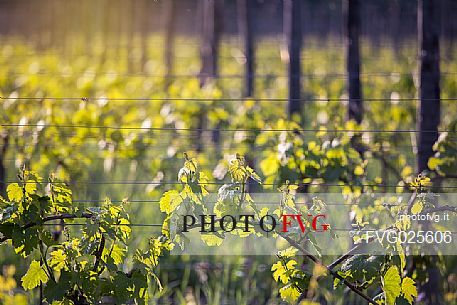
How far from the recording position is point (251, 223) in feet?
7.66

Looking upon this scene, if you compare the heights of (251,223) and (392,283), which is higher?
(251,223)

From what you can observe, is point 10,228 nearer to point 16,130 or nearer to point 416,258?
point 416,258

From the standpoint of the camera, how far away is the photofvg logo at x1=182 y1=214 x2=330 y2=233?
7.65 ft

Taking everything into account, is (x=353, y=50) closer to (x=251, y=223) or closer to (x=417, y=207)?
(x=417, y=207)

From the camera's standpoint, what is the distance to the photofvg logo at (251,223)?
7.65ft

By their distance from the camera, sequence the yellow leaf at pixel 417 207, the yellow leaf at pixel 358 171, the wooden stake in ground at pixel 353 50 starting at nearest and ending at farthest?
the yellow leaf at pixel 417 207, the yellow leaf at pixel 358 171, the wooden stake in ground at pixel 353 50

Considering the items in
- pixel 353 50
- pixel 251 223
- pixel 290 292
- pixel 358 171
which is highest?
pixel 353 50

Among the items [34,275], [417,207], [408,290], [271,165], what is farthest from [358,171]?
[34,275]

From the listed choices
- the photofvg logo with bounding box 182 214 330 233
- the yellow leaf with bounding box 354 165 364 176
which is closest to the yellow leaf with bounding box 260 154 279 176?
the yellow leaf with bounding box 354 165 364 176

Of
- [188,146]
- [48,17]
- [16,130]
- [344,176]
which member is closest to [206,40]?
[188,146]

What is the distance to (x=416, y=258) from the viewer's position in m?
2.89

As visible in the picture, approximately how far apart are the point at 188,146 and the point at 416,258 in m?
1.96

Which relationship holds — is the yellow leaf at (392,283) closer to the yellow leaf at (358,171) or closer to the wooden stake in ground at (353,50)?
the yellow leaf at (358,171)

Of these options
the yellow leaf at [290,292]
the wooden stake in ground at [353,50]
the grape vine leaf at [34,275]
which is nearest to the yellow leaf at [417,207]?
the yellow leaf at [290,292]
